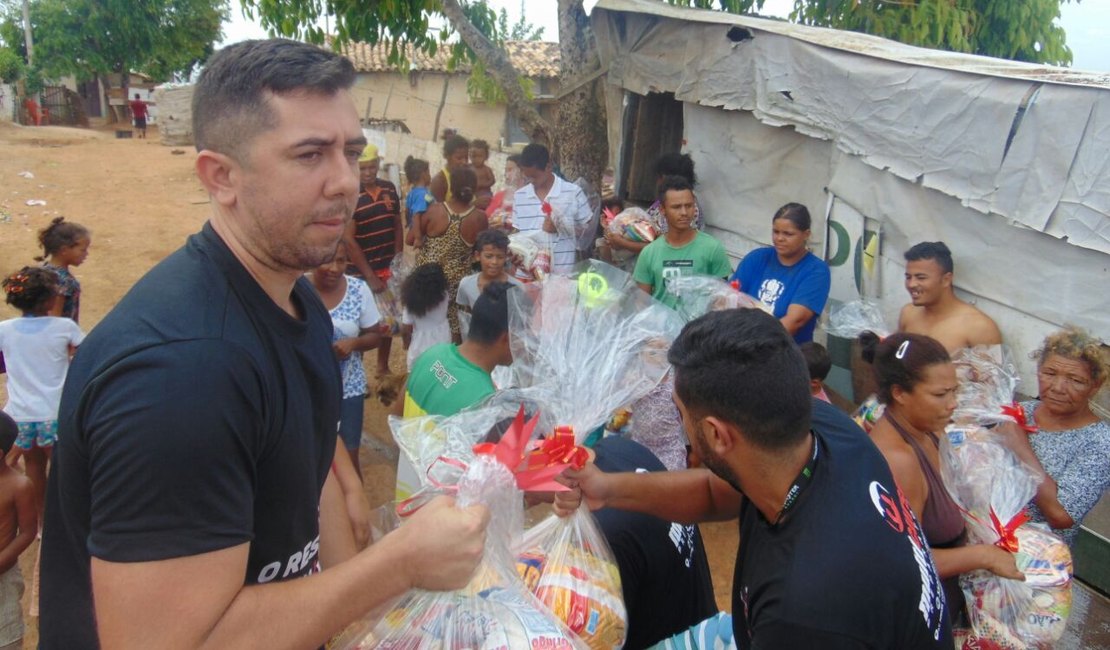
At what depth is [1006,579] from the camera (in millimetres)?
2836

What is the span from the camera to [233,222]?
54.9 inches

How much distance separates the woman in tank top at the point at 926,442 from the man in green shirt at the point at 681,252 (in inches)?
88.6

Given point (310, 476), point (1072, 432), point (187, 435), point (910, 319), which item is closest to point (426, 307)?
point (910, 319)

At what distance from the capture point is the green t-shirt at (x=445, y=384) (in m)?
3.26

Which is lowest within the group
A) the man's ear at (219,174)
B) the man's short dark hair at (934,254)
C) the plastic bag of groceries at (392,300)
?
the plastic bag of groceries at (392,300)

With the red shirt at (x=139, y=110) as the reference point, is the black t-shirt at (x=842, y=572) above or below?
above

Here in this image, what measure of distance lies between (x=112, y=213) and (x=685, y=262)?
12.2m

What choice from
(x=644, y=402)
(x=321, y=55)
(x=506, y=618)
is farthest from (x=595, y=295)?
(x=321, y=55)

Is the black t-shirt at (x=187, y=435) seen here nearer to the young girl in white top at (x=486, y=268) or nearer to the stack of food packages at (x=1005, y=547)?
the stack of food packages at (x=1005, y=547)

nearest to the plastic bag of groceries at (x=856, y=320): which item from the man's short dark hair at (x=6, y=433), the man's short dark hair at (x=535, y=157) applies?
the man's short dark hair at (x=535, y=157)

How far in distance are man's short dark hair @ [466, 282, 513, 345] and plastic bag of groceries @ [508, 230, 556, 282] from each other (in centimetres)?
220

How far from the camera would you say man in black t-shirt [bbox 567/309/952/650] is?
5.00ft

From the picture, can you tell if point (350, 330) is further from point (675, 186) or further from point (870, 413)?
point (870, 413)

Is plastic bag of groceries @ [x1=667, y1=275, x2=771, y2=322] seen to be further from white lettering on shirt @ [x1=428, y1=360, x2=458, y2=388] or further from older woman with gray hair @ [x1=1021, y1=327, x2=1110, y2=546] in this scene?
white lettering on shirt @ [x1=428, y1=360, x2=458, y2=388]
